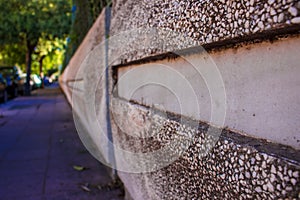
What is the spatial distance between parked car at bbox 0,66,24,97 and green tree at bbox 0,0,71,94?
2794 millimetres

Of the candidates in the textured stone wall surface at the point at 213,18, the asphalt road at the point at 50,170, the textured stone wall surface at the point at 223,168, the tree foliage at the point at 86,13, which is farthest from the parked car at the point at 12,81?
the textured stone wall surface at the point at 223,168

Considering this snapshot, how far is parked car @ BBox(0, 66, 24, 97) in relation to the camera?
21672 millimetres

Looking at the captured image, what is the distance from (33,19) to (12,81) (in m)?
5.48

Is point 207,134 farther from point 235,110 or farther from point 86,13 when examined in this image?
point 86,13

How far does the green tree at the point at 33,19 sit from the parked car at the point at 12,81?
9.17 feet

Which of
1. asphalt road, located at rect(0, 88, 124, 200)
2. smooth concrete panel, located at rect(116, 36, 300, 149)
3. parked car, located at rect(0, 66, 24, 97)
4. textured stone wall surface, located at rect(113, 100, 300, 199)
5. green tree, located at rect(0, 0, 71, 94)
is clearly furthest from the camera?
parked car, located at rect(0, 66, 24, 97)

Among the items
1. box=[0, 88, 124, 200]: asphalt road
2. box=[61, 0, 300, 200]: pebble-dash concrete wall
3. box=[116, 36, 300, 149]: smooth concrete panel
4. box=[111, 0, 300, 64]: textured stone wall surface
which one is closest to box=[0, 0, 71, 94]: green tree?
Result: box=[0, 88, 124, 200]: asphalt road

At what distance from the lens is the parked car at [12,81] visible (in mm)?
21672

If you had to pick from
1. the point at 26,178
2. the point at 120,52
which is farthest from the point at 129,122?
the point at 26,178

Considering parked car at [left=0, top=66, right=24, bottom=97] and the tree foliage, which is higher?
the tree foliage

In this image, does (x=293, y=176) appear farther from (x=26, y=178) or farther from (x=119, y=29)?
(x=26, y=178)

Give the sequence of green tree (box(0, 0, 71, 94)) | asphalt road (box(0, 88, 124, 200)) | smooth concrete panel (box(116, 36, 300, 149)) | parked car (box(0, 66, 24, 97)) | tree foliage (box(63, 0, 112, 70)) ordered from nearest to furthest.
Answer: smooth concrete panel (box(116, 36, 300, 149)), asphalt road (box(0, 88, 124, 200)), tree foliage (box(63, 0, 112, 70)), green tree (box(0, 0, 71, 94)), parked car (box(0, 66, 24, 97))

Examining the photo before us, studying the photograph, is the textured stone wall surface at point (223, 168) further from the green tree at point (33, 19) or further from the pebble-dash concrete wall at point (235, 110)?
the green tree at point (33, 19)

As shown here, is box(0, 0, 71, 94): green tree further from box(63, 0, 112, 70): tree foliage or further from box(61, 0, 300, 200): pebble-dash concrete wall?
box(61, 0, 300, 200): pebble-dash concrete wall
